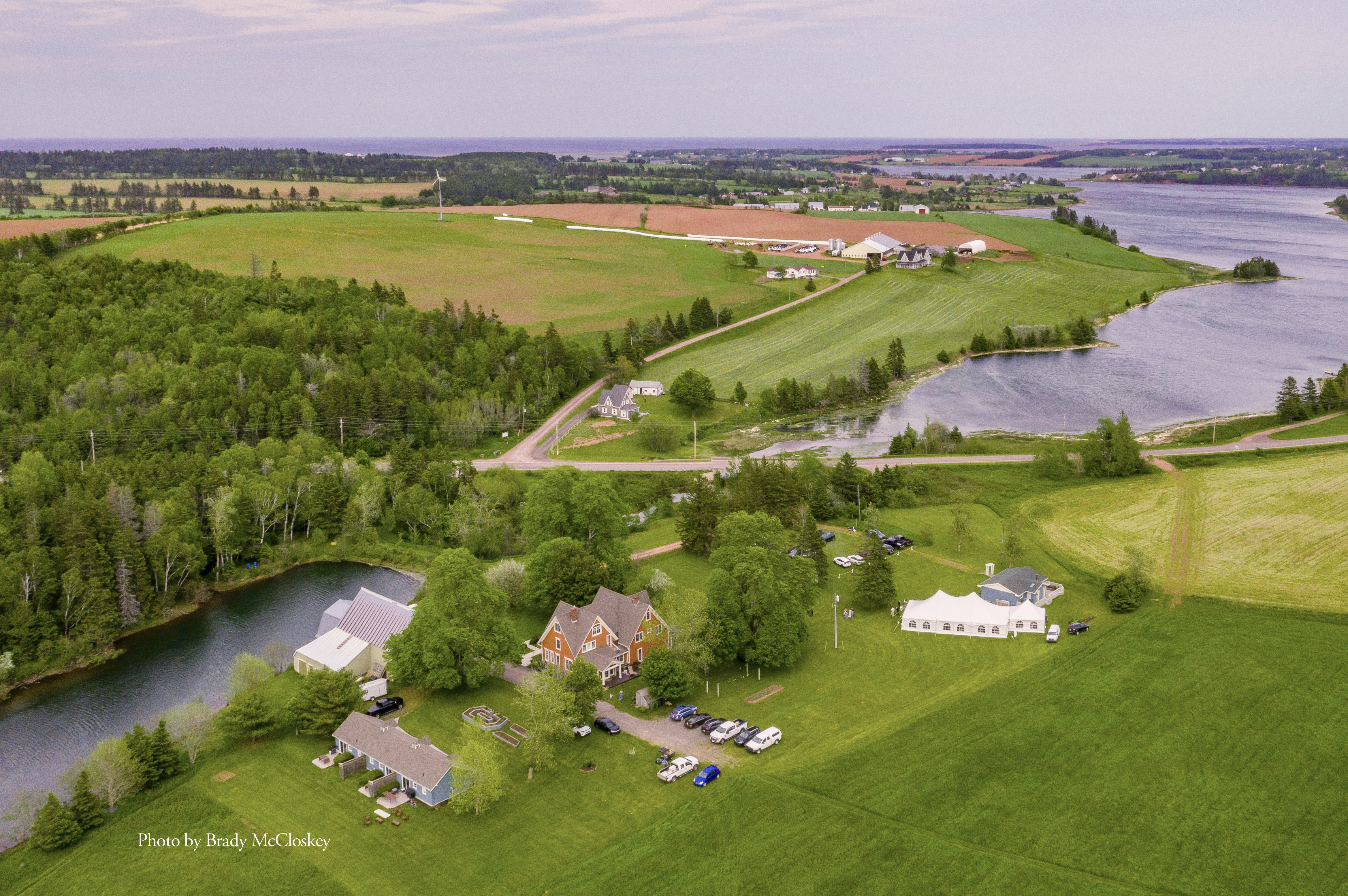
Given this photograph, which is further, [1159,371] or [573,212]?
[573,212]

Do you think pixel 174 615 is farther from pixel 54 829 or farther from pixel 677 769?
pixel 677 769

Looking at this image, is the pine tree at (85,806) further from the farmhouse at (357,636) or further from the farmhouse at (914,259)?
the farmhouse at (914,259)

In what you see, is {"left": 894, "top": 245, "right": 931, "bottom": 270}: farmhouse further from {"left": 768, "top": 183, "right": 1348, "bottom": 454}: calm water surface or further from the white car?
the white car

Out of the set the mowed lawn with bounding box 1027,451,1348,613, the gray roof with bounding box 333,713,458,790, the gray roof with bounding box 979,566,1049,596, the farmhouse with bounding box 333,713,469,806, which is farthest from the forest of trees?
the mowed lawn with bounding box 1027,451,1348,613

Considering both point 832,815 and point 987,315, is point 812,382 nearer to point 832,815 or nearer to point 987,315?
point 987,315

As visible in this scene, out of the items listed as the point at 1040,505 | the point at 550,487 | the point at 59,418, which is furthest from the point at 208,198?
the point at 1040,505

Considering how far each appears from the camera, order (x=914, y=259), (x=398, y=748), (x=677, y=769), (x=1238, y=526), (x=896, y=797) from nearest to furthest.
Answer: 1. (x=896, y=797)
2. (x=677, y=769)
3. (x=398, y=748)
4. (x=1238, y=526)
5. (x=914, y=259)

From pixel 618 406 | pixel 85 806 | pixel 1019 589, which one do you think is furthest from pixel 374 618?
pixel 618 406
